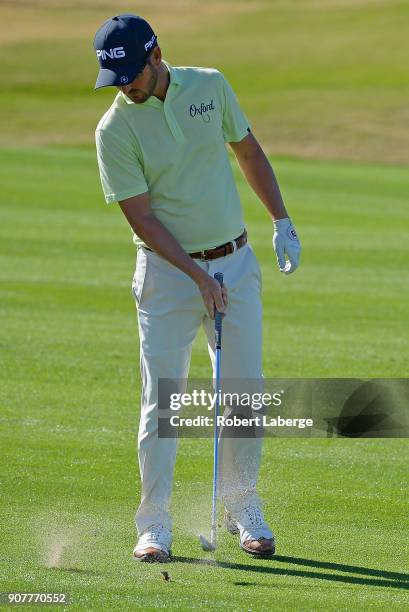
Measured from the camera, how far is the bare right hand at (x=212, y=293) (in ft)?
18.7

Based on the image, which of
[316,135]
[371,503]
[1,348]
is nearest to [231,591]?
[371,503]

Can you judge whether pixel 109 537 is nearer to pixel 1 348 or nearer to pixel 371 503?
pixel 371 503

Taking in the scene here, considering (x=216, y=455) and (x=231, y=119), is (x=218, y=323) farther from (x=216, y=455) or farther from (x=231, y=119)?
(x=231, y=119)

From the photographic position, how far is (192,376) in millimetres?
9516

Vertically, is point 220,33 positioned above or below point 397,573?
below

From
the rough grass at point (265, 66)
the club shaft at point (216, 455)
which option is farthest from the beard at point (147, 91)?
the rough grass at point (265, 66)

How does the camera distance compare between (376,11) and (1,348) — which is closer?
(1,348)

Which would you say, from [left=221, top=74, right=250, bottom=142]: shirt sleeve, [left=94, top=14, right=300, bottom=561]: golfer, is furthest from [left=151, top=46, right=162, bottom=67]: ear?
[left=221, top=74, right=250, bottom=142]: shirt sleeve

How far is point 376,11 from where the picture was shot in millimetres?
63656

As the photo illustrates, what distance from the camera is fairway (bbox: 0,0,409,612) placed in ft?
17.6

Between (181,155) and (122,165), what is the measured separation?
0.26 metres

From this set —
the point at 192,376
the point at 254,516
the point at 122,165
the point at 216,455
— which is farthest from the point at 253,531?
the point at 192,376

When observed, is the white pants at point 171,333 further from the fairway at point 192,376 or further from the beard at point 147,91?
the beard at point 147,91

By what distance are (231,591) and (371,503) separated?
1.60 m
